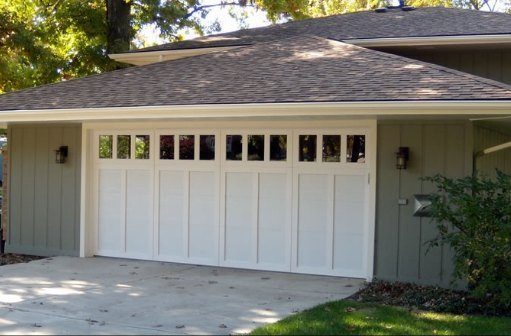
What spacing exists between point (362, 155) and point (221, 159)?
220 centimetres

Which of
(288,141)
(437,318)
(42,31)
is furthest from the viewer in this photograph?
(42,31)

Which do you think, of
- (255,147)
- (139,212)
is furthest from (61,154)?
(255,147)

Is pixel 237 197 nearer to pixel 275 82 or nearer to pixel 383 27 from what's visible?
pixel 275 82

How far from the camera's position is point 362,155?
9.22m

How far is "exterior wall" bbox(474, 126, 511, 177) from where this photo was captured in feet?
29.4

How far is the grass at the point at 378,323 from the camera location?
622cm

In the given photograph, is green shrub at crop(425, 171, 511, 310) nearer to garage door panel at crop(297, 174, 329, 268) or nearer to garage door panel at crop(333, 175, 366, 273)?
garage door panel at crop(333, 175, 366, 273)

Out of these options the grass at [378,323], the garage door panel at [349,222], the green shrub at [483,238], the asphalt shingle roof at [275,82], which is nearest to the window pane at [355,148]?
the garage door panel at [349,222]

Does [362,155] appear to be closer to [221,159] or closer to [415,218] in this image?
[415,218]

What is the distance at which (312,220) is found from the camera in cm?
952

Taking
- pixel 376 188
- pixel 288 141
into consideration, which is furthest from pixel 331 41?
pixel 376 188

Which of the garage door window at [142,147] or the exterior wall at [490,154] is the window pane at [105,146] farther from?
the exterior wall at [490,154]

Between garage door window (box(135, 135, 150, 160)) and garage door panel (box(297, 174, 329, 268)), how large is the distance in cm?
269

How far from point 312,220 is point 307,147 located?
1.05 metres
